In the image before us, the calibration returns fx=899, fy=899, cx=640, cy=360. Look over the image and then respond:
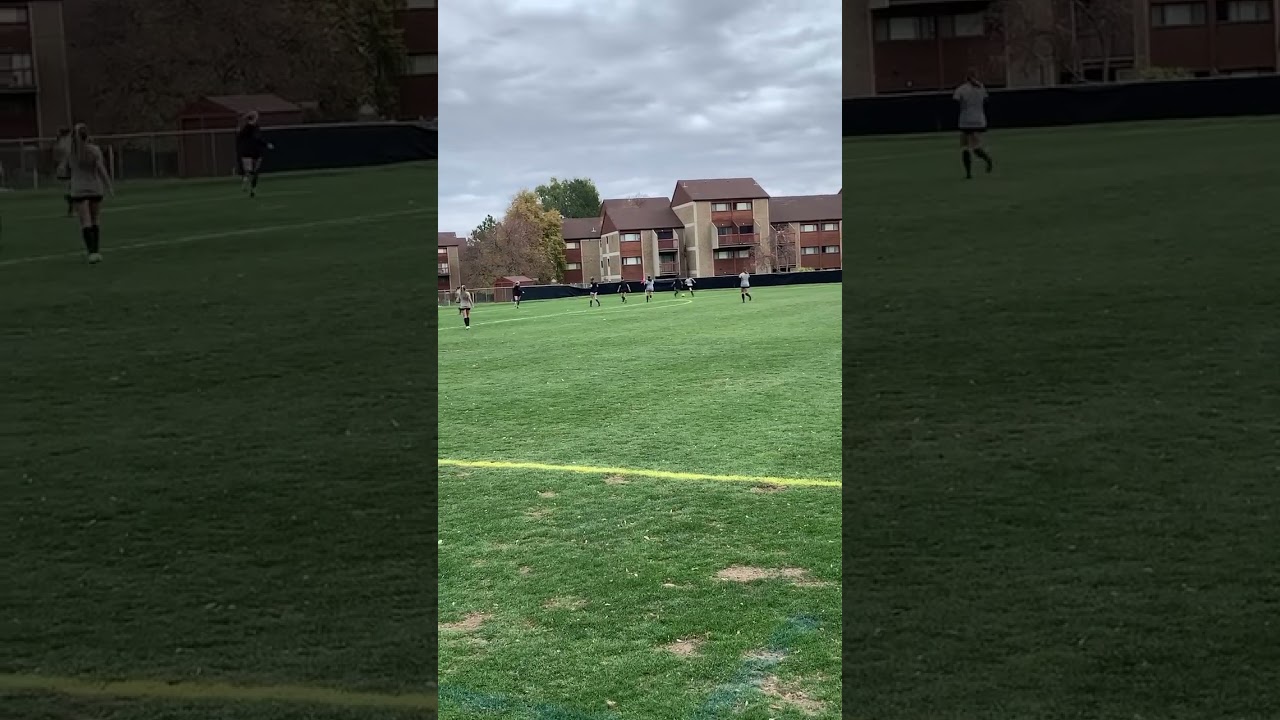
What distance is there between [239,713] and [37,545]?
1.63 metres

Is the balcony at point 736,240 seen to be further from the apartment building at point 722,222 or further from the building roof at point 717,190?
the building roof at point 717,190

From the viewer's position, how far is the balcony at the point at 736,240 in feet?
10.4

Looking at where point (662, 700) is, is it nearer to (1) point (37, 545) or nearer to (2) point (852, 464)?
(2) point (852, 464)

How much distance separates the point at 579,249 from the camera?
423 centimetres

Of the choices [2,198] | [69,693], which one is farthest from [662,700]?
[2,198]

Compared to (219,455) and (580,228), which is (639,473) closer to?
(580,228)

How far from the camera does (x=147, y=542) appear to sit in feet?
11.0

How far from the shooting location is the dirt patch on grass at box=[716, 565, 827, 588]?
3.21 metres

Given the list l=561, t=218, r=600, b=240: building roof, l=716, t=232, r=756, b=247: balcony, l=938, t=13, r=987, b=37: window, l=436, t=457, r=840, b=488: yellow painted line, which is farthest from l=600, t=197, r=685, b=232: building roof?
l=436, t=457, r=840, b=488: yellow painted line

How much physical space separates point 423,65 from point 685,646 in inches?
76.5

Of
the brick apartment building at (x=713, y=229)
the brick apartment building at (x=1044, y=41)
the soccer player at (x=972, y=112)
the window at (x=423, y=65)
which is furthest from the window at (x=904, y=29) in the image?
the brick apartment building at (x=713, y=229)

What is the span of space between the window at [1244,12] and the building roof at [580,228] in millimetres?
2153

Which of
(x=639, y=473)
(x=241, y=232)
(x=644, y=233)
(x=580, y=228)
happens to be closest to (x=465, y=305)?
(x=639, y=473)

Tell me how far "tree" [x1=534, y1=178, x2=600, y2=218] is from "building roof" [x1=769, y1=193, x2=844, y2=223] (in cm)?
58
